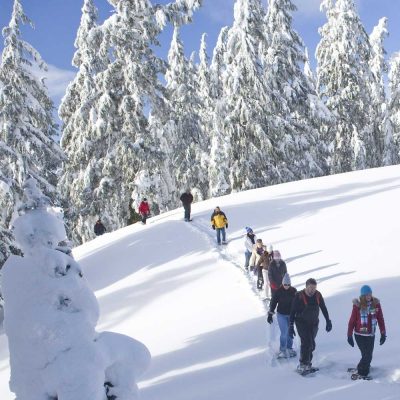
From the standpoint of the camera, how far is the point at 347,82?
33844 millimetres

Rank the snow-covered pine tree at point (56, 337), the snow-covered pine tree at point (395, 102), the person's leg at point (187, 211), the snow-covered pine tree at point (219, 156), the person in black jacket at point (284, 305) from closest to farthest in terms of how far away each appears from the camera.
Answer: the snow-covered pine tree at point (56, 337) → the person in black jacket at point (284, 305) → the person's leg at point (187, 211) → the snow-covered pine tree at point (219, 156) → the snow-covered pine tree at point (395, 102)

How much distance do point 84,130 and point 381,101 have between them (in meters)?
25.0

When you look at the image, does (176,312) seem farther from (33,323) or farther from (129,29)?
(129,29)

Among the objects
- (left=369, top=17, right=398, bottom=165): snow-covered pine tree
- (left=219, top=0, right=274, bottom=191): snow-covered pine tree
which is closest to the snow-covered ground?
(left=219, top=0, right=274, bottom=191): snow-covered pine tree

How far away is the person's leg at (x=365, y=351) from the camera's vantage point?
25.3 ft

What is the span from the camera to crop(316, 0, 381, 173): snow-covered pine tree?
109 ft

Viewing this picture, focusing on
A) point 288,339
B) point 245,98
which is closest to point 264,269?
point 288,339

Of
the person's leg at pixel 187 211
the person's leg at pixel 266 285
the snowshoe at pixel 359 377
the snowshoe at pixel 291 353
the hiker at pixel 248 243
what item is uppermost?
the person's leg at pixel 187 211

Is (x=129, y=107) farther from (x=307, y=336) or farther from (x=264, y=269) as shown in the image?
(x=307, y=336)

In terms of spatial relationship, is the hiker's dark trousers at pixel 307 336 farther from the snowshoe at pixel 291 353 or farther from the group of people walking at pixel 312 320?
the snowshoe at pixel 291 353

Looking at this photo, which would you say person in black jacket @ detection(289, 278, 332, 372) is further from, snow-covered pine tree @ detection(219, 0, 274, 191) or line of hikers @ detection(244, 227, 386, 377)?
snow-covered pine tree @ detection(219, 0, 274, 191)

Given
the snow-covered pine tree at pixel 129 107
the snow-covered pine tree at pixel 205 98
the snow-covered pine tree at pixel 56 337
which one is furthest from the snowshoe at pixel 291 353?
the snow-covered pine tree at pixel 205 98

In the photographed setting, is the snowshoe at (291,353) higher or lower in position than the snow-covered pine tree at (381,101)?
lower

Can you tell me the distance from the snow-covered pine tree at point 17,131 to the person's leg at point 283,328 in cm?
976
